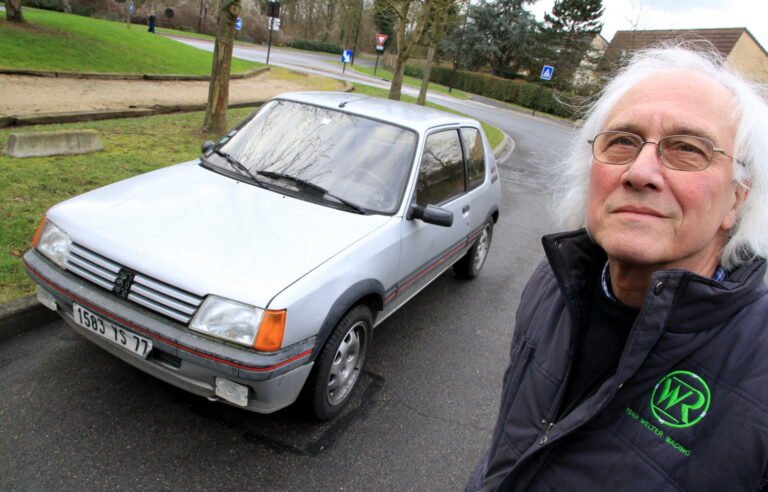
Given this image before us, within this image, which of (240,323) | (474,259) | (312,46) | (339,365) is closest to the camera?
(240,323)

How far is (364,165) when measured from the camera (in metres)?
3.65

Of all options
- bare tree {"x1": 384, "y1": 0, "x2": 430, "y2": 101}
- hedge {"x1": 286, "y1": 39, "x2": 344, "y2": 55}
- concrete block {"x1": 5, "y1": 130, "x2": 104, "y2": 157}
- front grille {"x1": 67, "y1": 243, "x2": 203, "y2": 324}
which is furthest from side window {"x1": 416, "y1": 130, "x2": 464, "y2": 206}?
hedge {"x1": 286, "y1": 39, "x2": 344, "y2": 55}

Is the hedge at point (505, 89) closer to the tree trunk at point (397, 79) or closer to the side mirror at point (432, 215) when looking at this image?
the tree trunk at point (397, 79)

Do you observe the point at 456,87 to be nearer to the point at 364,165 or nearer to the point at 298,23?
the point at 298,23

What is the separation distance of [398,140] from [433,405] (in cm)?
198

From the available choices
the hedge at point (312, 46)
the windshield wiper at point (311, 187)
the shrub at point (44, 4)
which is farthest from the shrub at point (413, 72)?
the windshield wiper at point (311, 187)

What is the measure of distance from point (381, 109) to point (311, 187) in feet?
3.91

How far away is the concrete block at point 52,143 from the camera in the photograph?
19.5 ft

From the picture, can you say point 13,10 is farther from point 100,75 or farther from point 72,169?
point 72,169

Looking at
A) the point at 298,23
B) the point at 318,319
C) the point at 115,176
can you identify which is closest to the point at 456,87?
the point at 298,23

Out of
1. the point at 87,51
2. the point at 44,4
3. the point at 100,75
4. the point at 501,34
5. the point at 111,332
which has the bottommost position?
the point at 100,75

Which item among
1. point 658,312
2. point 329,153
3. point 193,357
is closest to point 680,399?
point 658,312

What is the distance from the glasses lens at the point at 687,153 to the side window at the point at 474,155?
11.6ft

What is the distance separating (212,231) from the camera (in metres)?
2.79
